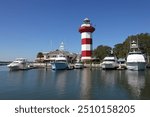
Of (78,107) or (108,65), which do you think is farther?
(108,65)

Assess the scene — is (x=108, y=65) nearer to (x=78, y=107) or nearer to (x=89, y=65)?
(x=89, y=65)

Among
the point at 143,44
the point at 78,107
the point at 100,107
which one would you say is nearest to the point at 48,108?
the point at 78,107

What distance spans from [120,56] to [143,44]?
12620mm

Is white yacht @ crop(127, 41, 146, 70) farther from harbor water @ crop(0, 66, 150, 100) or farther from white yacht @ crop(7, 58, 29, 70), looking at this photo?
white yacht @ crop(7, 58, 29, 70)

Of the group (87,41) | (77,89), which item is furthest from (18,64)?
(77,89)

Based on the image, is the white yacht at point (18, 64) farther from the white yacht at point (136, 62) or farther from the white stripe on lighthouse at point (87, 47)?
the white yacht at point (136, 62)

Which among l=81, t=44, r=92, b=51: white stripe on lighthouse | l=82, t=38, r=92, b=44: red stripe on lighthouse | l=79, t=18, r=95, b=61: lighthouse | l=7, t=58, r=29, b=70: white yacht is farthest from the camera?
l=82, t=38, r=92, b=44: red stripe on lighthouse

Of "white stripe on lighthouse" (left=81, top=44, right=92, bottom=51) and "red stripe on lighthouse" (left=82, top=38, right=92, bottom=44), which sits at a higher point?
"red stripe on lighthouse" (left=82, top=38, right=92, bottom=44)

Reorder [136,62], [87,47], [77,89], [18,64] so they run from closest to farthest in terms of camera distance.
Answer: [77,89] < [136,62] < [18,64] < [87,47]

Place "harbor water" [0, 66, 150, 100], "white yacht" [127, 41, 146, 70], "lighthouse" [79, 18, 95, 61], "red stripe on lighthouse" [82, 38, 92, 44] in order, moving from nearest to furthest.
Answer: "harbor water" [0, 66, 150, 100]
"white yacht" [127, 41, 146, 70]
"lighthouse" [79, 18, 95, 61]
"red stripe on lighthouse" [82, 38, 92, 44]

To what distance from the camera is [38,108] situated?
12836 mm

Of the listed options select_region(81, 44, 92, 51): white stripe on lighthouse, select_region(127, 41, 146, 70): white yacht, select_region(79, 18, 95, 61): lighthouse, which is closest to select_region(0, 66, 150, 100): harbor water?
select_region(127, 41, 146, 70): white yacht

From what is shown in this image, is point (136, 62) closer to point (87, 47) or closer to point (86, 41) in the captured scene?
point (87, 47)

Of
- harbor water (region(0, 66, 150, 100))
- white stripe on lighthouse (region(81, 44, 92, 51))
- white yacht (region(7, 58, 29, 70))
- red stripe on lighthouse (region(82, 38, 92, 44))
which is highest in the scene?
red stripe on lighthouse (region(82, 38, 92, 44))
